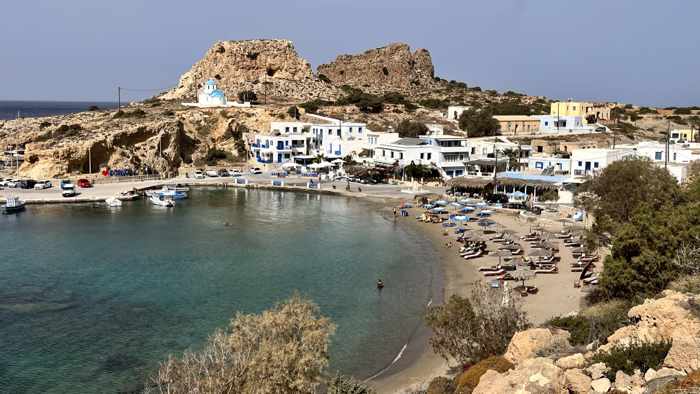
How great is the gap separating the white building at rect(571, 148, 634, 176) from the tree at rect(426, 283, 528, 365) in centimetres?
3025

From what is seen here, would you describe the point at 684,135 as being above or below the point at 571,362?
above

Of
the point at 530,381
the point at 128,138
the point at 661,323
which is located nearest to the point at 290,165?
the point at 128,138

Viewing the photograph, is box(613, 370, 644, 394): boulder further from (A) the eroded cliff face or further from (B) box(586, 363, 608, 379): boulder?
(A) the eroded cliff face

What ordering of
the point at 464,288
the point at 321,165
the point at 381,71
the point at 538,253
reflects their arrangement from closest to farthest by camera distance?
the point at 464,288
the point at 538,253
the point at 321,165
the point at 381,71

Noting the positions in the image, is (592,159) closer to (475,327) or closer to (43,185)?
(475,327)

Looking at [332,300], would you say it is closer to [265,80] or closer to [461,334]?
[461,334]

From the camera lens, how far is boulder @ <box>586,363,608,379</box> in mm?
9227

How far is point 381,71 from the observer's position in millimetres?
105812

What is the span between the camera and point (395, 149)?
58219 millimetres

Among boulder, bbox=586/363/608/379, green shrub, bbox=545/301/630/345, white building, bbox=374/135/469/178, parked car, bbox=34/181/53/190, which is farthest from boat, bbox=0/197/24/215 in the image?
boulder, bbox=586/363/608/379

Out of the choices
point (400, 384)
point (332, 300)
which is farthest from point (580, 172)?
point (400, 384)

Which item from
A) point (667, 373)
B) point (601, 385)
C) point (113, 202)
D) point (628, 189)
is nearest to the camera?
point (667, 373)

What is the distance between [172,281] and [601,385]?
22113mm

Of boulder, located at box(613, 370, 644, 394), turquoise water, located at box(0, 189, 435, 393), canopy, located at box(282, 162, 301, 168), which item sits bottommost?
turquoise water, located at box(0, 189, 435, 393)
